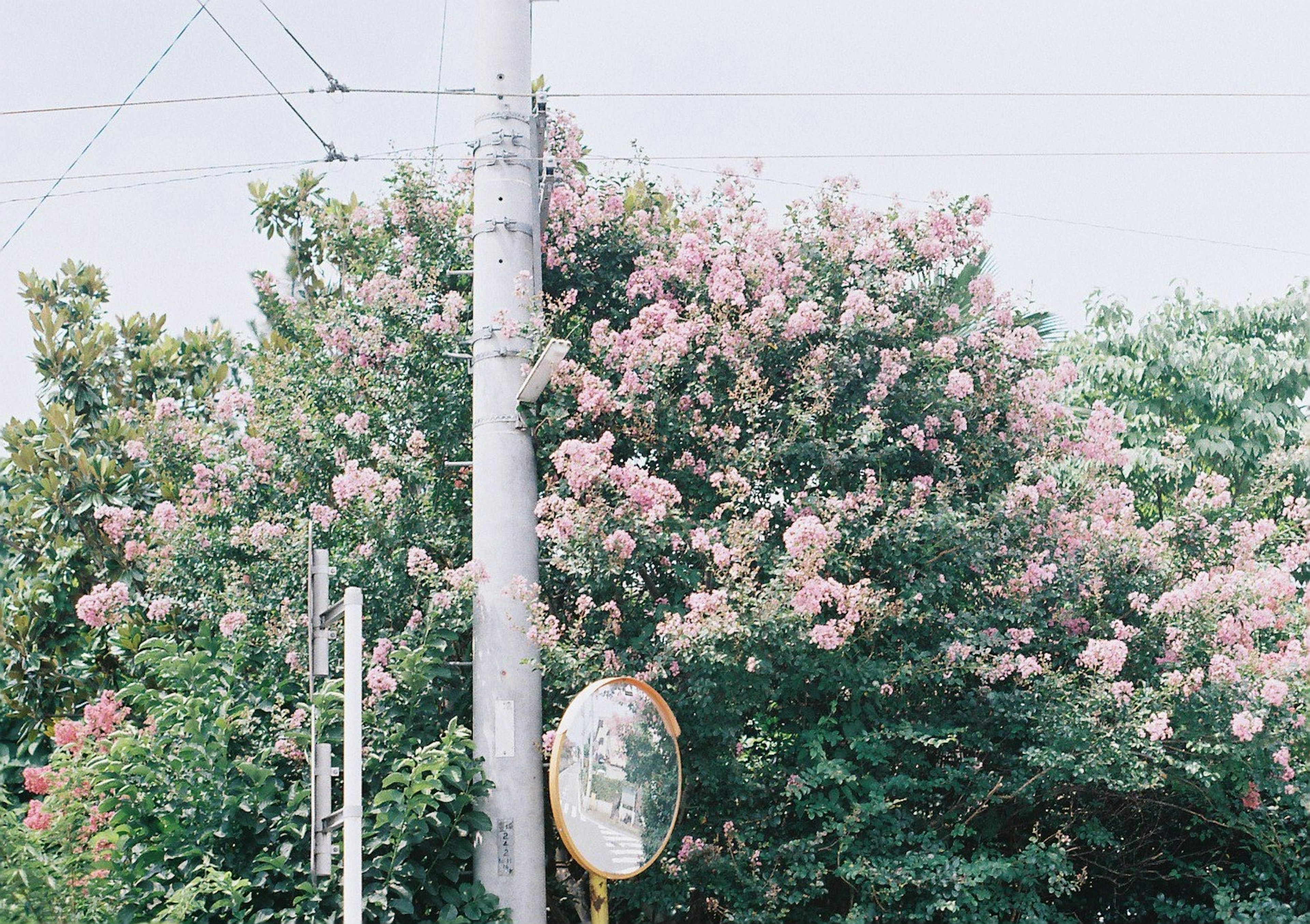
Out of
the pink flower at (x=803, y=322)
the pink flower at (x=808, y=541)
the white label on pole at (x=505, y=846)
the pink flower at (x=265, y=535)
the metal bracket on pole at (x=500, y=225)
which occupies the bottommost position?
the white label on pole at (x=505, y=846)

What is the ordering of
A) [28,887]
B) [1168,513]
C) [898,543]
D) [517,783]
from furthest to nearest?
1. [1168,513]
2. [898,543]
3. [517,783]
4. [28,887]

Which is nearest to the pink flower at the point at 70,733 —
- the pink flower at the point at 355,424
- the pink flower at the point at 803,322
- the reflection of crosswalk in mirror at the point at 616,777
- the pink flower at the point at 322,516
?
the pink flower at the point at 322,516

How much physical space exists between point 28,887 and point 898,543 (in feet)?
16.9

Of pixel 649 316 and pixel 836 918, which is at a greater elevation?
pixel 649 316

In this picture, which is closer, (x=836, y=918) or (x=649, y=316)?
(x=836, y=918)

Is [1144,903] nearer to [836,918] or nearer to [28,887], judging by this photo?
[836,918]

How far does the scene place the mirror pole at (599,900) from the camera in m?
7.17

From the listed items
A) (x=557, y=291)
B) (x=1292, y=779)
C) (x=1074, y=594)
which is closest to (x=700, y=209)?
(x=557, y=291)

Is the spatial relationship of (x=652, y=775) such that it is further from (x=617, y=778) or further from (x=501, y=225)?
(x=501, y=225)

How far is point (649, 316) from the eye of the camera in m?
8.21

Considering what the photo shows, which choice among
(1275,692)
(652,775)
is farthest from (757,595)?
(1275,692)

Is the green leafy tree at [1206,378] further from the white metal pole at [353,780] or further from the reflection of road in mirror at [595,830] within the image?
the white metal pole at [353,780]

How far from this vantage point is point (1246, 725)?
24.9 ft

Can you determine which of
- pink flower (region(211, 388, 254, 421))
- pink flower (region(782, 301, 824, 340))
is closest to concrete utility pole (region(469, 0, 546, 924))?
pink flower (region(211, 388, 254, 421))
